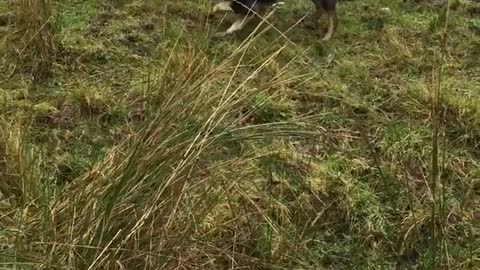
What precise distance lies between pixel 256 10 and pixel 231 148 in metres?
2.89

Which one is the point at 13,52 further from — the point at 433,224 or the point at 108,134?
the point at 433,224

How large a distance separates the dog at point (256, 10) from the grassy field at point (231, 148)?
10cm

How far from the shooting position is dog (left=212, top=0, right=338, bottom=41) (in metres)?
5.67

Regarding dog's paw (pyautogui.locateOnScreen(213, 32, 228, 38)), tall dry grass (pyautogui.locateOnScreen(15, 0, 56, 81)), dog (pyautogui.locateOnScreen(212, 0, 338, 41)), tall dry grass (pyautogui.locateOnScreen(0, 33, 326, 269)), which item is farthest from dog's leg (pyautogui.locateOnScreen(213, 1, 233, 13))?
tall dry grass (pyautogui.locateOnScreen(0, 33, 326, 269))

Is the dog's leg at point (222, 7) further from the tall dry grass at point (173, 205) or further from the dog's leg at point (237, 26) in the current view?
the tall dry grass at point (173, 205)

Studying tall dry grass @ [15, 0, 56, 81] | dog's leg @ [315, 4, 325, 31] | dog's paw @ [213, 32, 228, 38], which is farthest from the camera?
dog's leg @ [315, 4, 325, 31]

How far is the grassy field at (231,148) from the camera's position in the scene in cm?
271

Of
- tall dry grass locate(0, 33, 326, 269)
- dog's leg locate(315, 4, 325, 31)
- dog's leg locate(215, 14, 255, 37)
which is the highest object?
tall dry grass locate(0, 33, 326, 269)

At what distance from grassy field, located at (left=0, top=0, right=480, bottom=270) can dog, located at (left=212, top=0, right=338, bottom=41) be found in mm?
99

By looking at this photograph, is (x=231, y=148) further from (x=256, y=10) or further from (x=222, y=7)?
(x=222, y=7)

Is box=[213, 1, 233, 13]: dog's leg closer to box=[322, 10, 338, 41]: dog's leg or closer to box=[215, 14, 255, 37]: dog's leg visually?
box=[215, 14, 255, 37]: dog's leg

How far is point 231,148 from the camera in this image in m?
3.08

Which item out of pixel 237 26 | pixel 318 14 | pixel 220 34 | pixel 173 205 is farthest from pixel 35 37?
pixel 173 205

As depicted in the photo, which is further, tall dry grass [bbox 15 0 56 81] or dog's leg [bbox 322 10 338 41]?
dog's leg [bbox 322 10 338 41]
